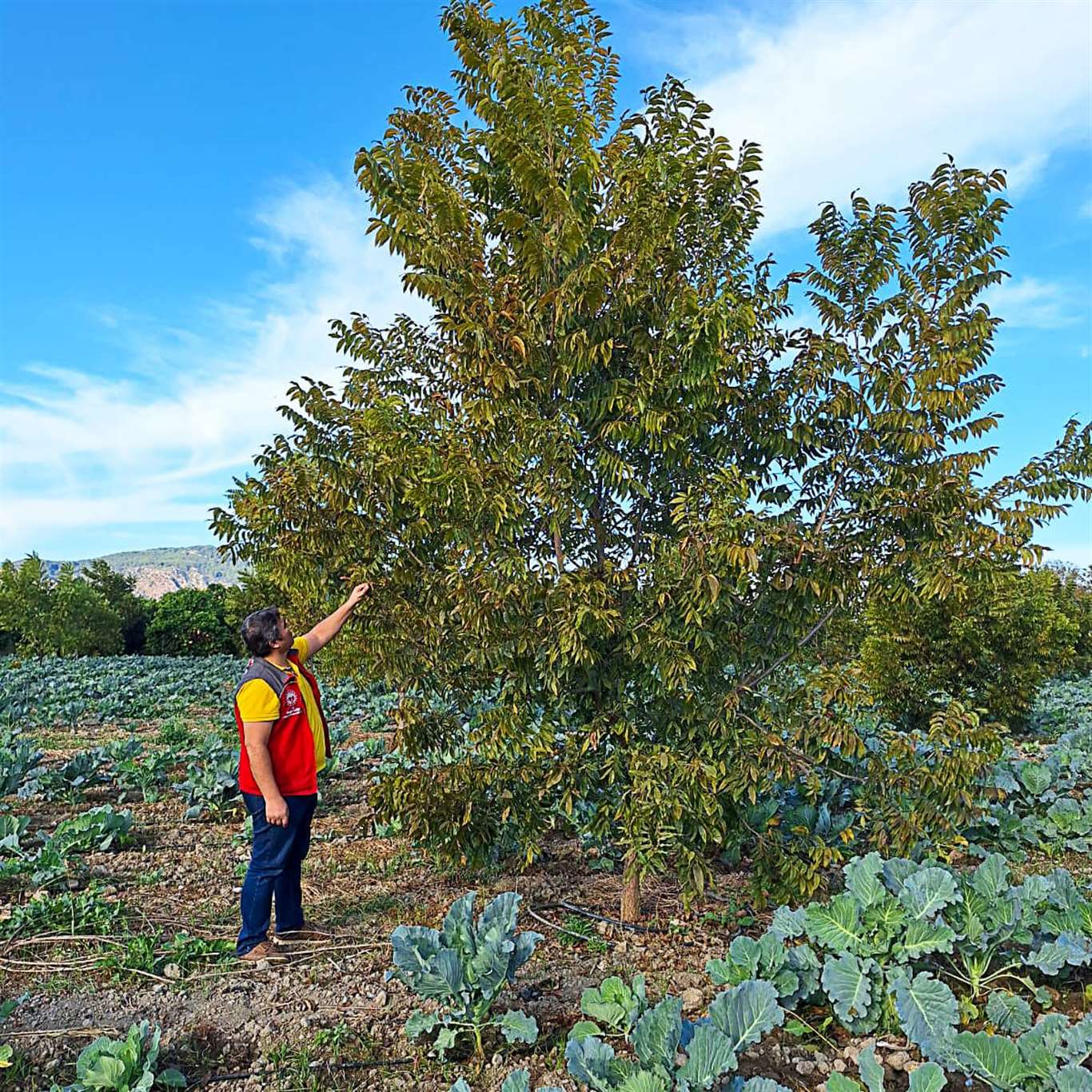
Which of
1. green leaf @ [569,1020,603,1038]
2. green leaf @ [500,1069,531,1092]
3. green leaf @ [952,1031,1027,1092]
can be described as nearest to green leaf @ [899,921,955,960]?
green leaf @ [952,1031,1027,1092]

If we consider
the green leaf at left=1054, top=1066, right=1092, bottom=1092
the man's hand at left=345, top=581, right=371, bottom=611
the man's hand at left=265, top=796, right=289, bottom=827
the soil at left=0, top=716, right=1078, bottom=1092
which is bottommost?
the soil at left=0, top=716, right=1078, bottom=1092

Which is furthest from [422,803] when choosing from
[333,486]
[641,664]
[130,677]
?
[130,677]

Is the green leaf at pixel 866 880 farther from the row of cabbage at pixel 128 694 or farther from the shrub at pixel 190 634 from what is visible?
the shrub at pixel 190 634

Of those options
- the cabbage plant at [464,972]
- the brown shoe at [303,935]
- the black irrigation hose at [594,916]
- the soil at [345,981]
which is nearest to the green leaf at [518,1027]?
the cabbage plant at [464,972]

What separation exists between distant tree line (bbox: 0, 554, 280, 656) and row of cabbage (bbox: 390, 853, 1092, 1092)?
2140 centimetres

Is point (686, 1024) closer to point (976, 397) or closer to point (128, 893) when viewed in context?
point (976, 397)

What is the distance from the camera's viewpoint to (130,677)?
19172 millimetres

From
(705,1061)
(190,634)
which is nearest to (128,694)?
(705,1061)

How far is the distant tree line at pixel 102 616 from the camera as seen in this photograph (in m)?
29.6

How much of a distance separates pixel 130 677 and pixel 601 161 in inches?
718

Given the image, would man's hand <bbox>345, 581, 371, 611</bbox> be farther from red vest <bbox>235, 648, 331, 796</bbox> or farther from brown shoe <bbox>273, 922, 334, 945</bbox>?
brown shoe <bbox>273, 922, 334, 945</bbox>

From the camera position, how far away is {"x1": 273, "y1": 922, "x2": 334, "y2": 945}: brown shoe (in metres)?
4.98

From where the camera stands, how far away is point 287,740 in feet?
16.0

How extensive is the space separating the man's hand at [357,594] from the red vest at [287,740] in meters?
0.55
